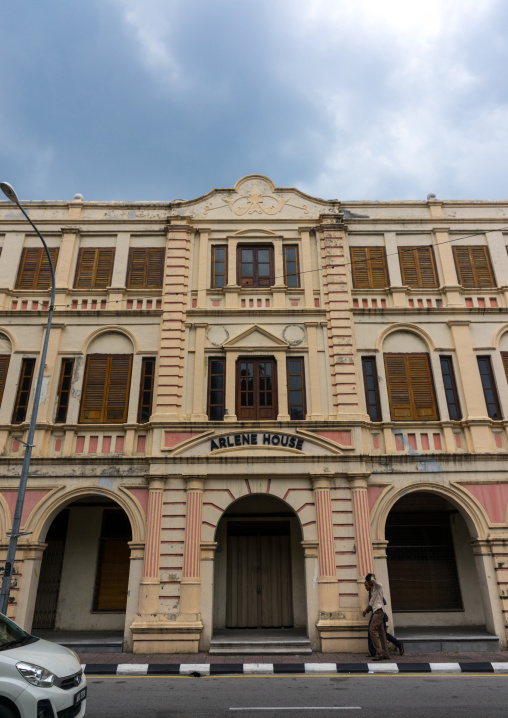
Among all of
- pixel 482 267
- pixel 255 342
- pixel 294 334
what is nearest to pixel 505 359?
pixel 482 267

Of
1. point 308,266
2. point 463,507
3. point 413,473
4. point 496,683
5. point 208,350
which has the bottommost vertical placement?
point 496,683

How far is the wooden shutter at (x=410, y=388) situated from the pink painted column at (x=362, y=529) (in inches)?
83.0

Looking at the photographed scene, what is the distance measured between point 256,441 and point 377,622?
477 centimetres

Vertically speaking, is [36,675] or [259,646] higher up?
[36,675]

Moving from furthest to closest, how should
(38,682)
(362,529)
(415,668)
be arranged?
(362,529)
(415,668)
(38,682)

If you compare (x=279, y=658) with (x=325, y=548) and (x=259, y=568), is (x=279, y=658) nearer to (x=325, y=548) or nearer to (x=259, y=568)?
(x=325, y=548)

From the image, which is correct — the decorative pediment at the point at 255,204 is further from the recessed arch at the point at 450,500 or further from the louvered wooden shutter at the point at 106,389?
the recessed arch at the point at 450,500

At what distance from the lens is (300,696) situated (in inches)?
294

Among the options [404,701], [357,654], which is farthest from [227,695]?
[357,654]

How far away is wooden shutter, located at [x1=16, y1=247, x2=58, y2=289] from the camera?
14.3m

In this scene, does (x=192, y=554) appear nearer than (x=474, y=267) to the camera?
Yes

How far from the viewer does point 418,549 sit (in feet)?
43.4

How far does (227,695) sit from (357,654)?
4.05m

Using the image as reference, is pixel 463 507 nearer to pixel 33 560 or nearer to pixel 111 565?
pixel 111 565
